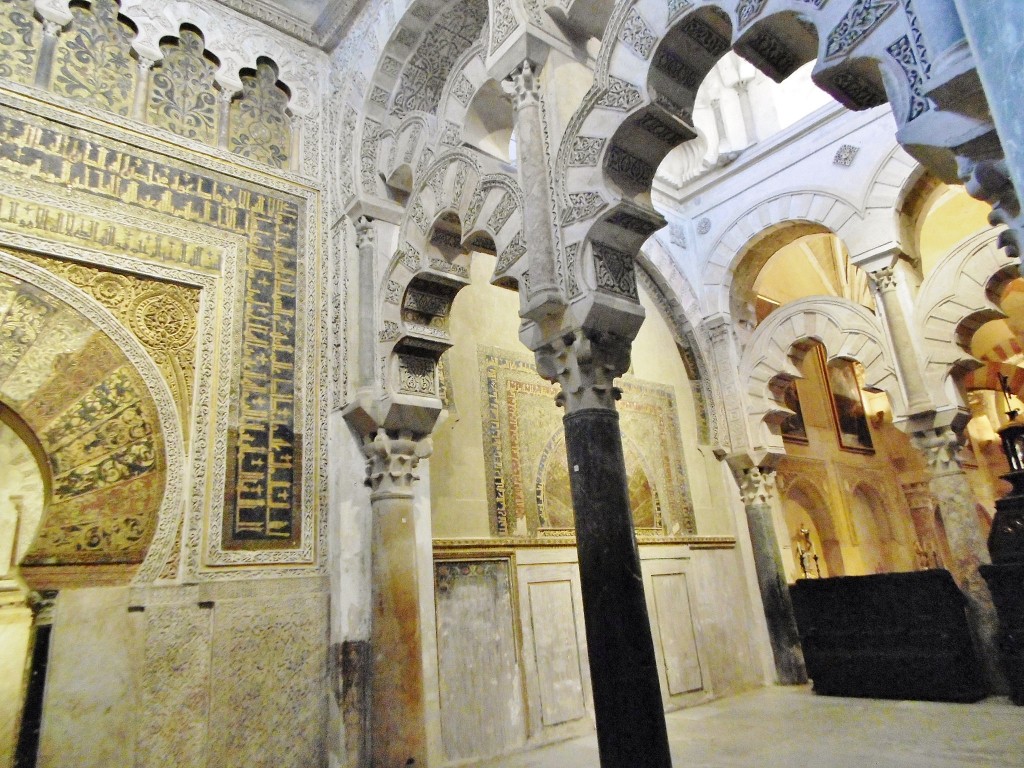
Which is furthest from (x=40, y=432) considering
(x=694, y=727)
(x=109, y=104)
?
(x=694, y=727)

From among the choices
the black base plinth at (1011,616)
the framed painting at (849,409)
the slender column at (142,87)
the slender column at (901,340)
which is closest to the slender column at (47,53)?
the slender column at (142,87)

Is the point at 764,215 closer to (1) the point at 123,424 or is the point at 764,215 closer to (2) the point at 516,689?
(2) the point at 516,689

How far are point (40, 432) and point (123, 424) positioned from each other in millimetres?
452

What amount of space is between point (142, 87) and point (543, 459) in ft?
14.6

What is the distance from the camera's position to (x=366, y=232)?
18.4 feet

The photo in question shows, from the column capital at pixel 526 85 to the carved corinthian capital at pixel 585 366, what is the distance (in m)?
1.53

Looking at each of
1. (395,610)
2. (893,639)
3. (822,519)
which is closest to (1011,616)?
(893,639)

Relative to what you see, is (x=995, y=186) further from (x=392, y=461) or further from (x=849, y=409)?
(x=849, y=409)

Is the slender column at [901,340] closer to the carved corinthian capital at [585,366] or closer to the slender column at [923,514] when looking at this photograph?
the carved corinthian capital at [585,366]

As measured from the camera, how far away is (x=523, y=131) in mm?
4016

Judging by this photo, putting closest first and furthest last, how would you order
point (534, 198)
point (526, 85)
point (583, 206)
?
point (583, 206)
point (534, 198)
point (526, 85)

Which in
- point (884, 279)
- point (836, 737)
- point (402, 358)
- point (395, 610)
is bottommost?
point (836, 737)

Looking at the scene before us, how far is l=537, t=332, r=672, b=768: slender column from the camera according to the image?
3041mm

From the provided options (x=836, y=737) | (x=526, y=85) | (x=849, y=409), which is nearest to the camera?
(x=526, y=85)
